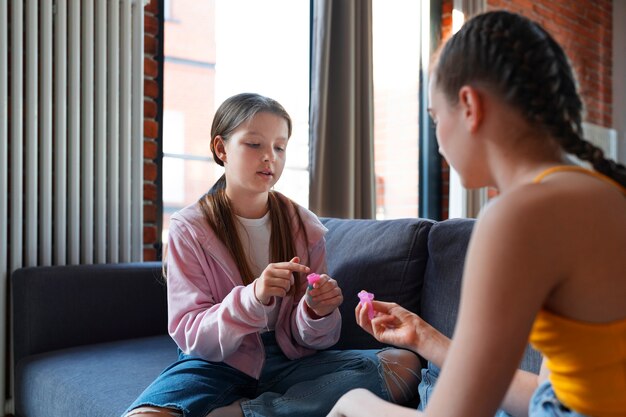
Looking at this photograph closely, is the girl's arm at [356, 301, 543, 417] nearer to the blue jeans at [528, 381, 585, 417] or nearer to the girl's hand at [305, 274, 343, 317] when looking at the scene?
the blue jeans at [528, 381, 585, 417]

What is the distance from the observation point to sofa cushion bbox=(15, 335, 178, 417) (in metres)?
1.56

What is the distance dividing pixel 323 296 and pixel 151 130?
5.08ft

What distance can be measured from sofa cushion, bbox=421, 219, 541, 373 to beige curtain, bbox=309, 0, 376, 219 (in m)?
1.35

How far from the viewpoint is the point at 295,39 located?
335cm

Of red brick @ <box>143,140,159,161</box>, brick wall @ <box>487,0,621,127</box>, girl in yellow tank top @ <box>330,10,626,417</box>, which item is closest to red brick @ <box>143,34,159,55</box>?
red brick @ <box>143,140,159,161</box>

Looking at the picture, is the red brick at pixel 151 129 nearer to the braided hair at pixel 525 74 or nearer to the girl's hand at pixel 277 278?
the girl's hand at pixel 277 278

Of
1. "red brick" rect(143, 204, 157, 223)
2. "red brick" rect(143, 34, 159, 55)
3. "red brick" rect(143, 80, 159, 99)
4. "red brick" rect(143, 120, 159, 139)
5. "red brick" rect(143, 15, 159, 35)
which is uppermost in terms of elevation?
"red brick" rect(143, 15, 159, 35)

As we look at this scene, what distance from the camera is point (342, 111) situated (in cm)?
316

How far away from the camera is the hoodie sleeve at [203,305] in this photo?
4.53 ft

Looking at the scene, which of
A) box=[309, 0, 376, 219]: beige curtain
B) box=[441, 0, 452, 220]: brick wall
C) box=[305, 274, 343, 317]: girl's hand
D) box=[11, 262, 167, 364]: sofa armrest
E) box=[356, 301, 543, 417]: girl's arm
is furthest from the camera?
box=[441, 0, 452, 220]: brick wall

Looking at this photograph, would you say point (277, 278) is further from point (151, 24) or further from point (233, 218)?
point (151, 24)

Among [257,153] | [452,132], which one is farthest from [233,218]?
[452,132]

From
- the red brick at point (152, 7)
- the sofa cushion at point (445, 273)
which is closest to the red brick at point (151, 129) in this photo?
the red brick at point (152, 7)

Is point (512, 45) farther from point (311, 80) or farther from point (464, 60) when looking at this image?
point (311, 80)
